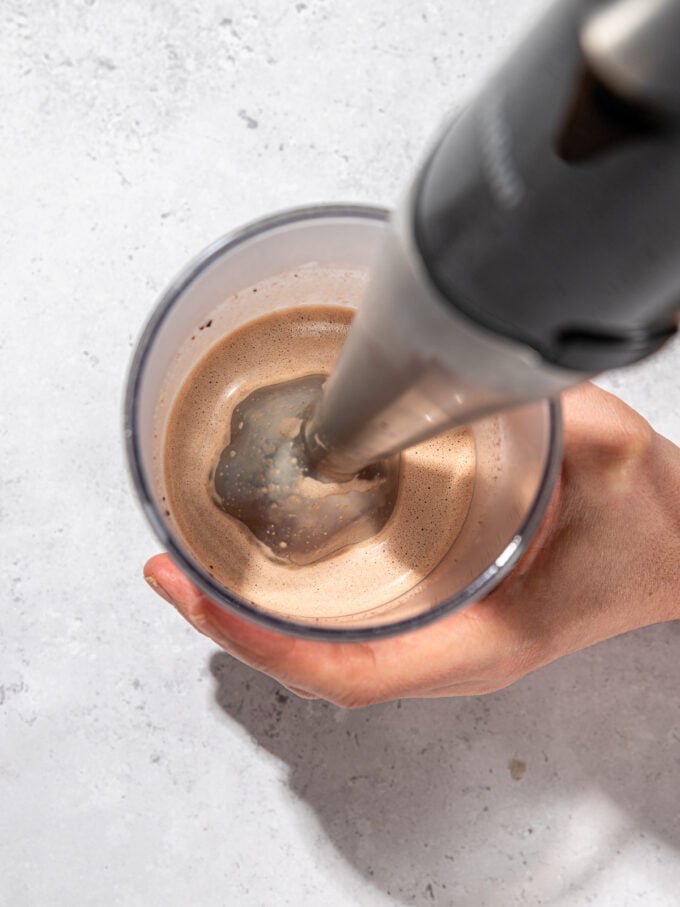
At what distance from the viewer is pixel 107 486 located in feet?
2.23

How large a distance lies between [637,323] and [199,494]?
33 centimetres

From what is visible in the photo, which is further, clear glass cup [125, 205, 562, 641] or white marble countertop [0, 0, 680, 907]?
white marble countertop [0, 0, 680, 907]

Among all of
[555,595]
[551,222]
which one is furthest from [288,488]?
[551,222]

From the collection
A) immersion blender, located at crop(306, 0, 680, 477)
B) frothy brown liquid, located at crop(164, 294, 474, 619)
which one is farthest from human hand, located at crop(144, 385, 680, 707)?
immersion blender, located at crop(306, 0, 680, 477)

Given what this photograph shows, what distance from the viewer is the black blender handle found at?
15 cm

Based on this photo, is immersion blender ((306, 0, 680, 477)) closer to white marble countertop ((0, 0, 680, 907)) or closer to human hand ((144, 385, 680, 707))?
human hand ((144, 385, 680, 707))

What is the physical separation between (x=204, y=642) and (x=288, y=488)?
257mm

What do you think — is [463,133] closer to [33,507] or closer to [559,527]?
[559,527]

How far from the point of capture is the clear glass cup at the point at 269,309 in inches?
14.9

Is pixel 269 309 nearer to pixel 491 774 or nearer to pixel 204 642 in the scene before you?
pixel 204 642

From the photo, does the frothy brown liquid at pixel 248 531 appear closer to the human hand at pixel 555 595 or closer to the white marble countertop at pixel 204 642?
the human hand at pixel 555 595

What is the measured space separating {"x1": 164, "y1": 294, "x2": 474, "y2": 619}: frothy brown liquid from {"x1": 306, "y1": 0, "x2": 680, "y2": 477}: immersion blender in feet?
0.81

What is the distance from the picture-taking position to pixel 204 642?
68 cm

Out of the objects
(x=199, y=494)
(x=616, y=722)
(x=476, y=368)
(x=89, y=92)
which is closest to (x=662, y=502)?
(x=616, y=722)
